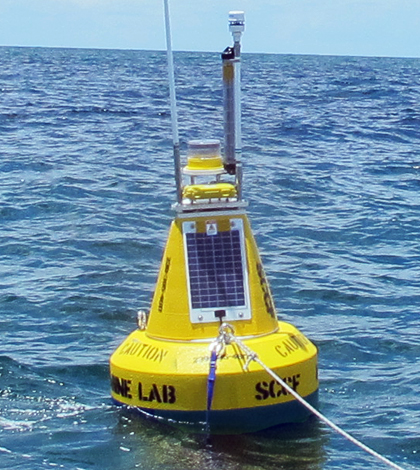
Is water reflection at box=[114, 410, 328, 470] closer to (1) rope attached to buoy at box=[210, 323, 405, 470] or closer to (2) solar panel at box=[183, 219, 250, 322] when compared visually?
(1) rope attached to buoy at box=[210, 323, 405, 470]

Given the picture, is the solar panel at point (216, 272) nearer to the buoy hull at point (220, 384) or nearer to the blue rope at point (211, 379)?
the buoy hull at point (220, 384)

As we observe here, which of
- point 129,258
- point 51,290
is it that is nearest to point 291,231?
point 129,258

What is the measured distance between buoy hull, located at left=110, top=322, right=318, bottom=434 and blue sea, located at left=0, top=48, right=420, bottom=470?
12cm

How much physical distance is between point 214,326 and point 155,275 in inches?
185

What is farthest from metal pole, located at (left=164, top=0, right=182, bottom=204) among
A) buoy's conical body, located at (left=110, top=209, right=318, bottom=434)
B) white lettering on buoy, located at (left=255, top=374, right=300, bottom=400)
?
white lettering on buoy, located at (left=255, top=374, right=300, bottom=400)

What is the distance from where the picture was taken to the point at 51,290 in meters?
10.7

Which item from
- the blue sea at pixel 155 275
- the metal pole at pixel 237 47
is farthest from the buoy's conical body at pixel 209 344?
the metal pole at pixel 237 47

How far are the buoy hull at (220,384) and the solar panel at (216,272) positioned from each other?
227mm

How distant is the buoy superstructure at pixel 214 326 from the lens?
6.51m

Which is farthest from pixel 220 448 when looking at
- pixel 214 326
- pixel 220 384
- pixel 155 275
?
pixel 155 275

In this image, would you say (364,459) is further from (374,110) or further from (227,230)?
(374,110)

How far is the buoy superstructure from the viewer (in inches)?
256

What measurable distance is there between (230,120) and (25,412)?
2408 millimetres

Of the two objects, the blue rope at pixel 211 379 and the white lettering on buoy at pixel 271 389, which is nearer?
the blue rope at pixel 211 379
